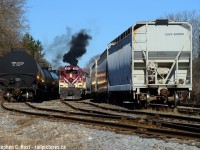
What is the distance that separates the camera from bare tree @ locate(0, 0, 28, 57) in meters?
42.8

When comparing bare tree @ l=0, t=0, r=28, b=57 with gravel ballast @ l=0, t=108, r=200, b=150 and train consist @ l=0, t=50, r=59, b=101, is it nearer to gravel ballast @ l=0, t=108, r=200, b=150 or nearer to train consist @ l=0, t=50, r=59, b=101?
train consist @ l=0, t=50, r=59, b=101

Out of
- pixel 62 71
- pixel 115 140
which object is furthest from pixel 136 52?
pixel 62 71

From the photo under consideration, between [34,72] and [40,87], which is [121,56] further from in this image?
[40,87]

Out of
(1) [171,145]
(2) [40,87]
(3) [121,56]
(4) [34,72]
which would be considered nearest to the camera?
(1) [171,145]

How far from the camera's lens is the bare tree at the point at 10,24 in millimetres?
42812

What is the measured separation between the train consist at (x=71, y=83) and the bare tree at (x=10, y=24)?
24.8ft

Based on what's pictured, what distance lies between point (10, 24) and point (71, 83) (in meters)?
11.5

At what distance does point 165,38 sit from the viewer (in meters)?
19.6

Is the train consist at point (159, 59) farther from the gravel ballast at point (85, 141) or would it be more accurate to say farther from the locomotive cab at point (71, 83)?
the locomotive cab at point (71, 83)

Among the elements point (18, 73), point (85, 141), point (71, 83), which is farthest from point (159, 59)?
point (71, 83)

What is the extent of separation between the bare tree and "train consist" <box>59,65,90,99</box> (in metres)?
7.56

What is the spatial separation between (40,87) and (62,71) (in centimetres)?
678

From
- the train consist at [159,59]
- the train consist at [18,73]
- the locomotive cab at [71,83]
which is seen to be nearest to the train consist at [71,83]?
the locomotive cab at [71,83]

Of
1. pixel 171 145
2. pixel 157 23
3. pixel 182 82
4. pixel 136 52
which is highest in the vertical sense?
pixel 157 23
